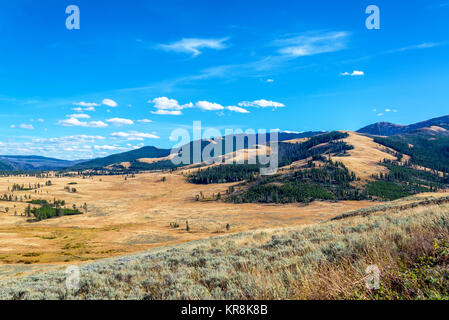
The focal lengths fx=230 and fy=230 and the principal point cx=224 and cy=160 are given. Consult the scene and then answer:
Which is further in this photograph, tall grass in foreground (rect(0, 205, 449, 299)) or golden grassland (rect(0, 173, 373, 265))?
golden grassland (rect(0, 173, 373, 265))

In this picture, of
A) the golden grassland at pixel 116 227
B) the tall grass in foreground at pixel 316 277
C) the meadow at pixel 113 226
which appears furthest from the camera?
the golden grassland at pixel 116 227

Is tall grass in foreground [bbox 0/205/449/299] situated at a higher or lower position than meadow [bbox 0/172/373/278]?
higher

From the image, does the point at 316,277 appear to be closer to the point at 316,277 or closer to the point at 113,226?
the point at 316,277

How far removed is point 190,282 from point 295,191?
138730 millimetres

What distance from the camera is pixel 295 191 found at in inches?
5448

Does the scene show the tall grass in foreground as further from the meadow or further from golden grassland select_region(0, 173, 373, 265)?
golden grassland select_region(0, 173, 373, 265)

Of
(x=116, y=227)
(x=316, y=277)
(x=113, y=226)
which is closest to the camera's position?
(x=316, y=277)

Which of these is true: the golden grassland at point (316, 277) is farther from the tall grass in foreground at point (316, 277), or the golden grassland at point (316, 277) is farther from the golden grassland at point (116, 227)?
the golden grassland at point (116, 227)

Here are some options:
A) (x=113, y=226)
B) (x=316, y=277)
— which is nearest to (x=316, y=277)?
(x=316, y=277)

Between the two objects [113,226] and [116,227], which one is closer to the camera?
[116,227]

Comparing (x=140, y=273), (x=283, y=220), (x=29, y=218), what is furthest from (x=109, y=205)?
(x=140, y=273)

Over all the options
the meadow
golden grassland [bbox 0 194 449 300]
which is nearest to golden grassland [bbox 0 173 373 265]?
the meadow

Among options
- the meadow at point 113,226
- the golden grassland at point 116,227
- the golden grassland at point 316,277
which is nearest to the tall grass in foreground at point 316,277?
the golden grassland at point 316,277
